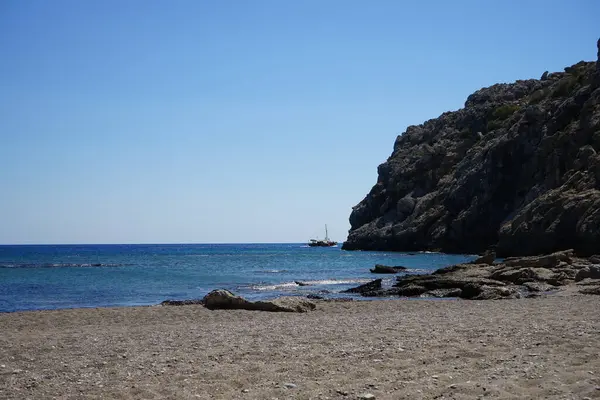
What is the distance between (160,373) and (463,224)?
92.4 meters

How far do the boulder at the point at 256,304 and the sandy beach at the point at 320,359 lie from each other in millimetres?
4966

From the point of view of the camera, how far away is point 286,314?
22562mm

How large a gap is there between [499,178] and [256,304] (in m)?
78.2

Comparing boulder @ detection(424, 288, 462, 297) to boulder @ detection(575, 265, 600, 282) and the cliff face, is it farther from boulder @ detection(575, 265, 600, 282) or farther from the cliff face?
the cliff face

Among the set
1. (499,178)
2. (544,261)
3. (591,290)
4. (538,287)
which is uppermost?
(499,178)

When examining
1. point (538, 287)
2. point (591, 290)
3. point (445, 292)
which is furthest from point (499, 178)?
point (591, 290)

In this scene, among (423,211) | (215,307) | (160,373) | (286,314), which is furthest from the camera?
(423,211)

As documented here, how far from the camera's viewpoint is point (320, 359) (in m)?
11.2

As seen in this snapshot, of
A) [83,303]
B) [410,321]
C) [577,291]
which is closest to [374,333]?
[410,321]

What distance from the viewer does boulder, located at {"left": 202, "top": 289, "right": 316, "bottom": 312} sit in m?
23.7

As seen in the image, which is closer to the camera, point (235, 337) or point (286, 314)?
point (235, 337)

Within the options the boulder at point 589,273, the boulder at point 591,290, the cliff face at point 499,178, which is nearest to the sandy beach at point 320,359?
the boulder at point 591,290

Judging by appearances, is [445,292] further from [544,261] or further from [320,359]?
[320,359]

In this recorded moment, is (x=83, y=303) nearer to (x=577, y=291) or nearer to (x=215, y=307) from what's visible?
(x=215, y=307)
